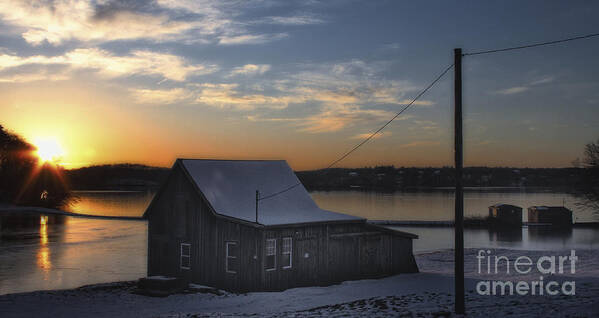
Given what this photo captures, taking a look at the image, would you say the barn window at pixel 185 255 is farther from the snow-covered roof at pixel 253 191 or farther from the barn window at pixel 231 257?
the snow-covered roof at pixel 253 191

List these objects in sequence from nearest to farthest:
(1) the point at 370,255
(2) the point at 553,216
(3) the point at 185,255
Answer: (3) the point at 185,255 < (1) the point at 370,255 < (2) the point at 553,216

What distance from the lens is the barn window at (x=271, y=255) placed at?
27688mm

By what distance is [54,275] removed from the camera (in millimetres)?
43125

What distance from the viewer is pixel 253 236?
89.9ft

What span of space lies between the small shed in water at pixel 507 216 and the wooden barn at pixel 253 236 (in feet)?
231

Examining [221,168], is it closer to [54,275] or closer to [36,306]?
[36,306]

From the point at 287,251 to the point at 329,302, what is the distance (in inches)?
200

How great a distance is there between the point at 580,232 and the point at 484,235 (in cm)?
1953

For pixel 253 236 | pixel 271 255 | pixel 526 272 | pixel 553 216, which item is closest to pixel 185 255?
pixel 253 236

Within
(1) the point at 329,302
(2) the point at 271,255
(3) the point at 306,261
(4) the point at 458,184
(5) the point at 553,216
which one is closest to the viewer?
(4) the point at 458,184

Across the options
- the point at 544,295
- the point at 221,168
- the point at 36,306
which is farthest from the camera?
the point at 221,168

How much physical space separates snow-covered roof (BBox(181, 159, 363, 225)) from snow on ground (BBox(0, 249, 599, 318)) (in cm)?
410

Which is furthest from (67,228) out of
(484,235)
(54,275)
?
(484,235)

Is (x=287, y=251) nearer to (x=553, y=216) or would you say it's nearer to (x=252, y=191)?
(x=252, y=191)
